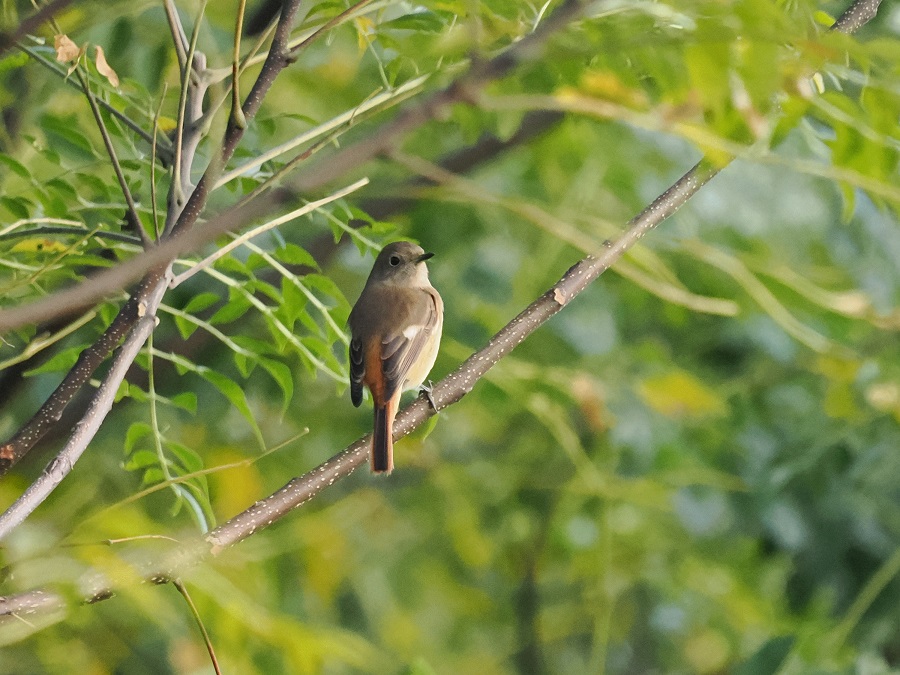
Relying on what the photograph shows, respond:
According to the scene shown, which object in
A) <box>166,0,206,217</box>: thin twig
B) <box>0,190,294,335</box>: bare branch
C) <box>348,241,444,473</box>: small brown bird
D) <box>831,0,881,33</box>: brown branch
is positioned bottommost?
<box>348,241,444,473</box>: small brown bird

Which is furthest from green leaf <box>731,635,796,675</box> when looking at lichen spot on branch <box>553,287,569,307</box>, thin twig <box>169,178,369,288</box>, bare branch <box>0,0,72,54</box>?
bare branch <box>0,0,72,54</box>

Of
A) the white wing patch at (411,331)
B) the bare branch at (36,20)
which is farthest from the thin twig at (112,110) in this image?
the white wing patch at (411,331)

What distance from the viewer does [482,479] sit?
4.41 m

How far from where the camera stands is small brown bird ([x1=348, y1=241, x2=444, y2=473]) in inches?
114

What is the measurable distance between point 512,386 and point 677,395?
53 cm

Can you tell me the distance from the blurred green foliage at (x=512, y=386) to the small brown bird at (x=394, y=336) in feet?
0.50

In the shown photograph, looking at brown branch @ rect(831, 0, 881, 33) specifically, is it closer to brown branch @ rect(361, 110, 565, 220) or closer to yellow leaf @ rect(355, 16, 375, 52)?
yellow leaf @ rect(355, 16, 375, 52)

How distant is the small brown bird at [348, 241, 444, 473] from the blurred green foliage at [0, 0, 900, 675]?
0.15 metres

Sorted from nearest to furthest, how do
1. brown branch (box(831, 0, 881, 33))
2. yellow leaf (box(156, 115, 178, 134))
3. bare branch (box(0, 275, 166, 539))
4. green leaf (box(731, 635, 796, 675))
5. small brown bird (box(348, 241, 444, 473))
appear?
1. bare branch (box(0, 275, 166, 539))
2. brown branch (box(831, 0, 881, 33))
3. yellow leaf (box(156, 115, 178, 134))
4. green leaf (box(731, 635, 796, 675))
5. small brown bird (box(348, 241, 444, 473))

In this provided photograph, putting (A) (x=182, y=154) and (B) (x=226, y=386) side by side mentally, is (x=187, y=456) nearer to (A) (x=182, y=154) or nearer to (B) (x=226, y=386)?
(B) (x=226, y=386)

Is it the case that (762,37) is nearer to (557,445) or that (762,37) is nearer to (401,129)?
(401,129)

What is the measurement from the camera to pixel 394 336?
121 inches

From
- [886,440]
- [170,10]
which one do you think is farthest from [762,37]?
[886,440]

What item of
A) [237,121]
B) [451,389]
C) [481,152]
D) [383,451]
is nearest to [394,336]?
[481,152]
